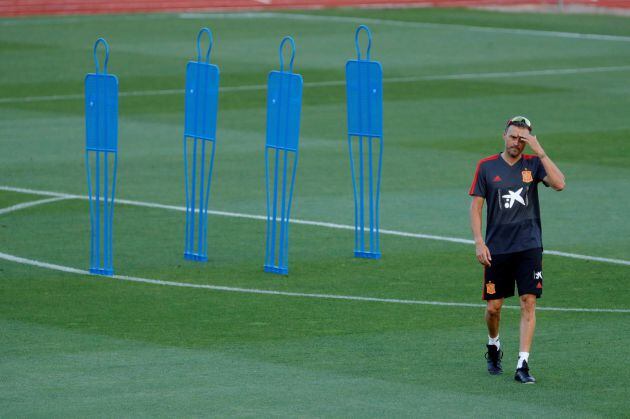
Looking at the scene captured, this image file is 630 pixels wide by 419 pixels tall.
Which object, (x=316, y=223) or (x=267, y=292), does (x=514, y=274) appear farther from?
(x=316, y=223)

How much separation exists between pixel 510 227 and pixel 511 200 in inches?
8.5

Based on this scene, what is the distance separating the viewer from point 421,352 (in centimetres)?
1279

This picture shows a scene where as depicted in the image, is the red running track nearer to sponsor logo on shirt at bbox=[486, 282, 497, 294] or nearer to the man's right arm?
the man's right arm

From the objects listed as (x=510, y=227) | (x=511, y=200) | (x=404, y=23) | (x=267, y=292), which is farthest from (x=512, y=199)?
(x=404, y=23)

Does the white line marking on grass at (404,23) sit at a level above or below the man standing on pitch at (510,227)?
above

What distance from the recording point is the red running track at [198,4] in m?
50.2

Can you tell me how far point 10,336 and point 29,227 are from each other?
554cm

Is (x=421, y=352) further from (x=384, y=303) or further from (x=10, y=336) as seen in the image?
(x=10, y=336)

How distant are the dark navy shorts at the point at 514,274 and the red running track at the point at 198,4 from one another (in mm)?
39511

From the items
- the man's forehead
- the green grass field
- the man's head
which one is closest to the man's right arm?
the man's head

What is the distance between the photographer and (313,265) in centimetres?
1675

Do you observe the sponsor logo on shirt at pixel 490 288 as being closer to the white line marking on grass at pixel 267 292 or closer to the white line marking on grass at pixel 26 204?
the white line marking on grass at pixel 267 292

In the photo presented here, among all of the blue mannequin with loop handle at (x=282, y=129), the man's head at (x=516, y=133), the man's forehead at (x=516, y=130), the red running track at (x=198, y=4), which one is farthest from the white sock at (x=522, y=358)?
the red running track at (x=198, y=4)

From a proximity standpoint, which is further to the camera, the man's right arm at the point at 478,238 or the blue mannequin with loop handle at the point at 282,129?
the blue mannequin with loop handle at the point at 282,129
